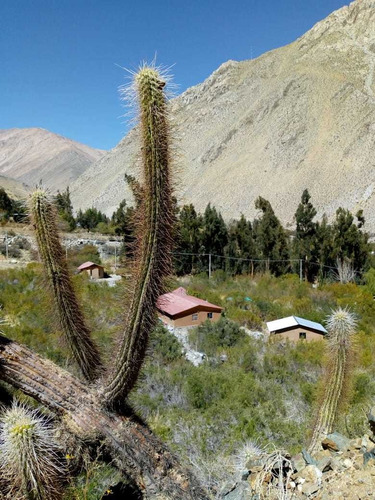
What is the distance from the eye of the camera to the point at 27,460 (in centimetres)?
267

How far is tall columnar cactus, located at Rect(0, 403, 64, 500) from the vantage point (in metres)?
2.65

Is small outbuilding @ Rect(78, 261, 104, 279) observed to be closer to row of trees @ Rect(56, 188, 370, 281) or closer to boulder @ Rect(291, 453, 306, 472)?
row of trees @ Rect(56, 188, 370, 281)

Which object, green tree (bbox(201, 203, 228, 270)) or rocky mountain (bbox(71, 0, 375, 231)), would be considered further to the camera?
rocky mountain (bbox(71, 0, 375, 231))

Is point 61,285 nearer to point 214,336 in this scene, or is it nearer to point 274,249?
point 214,336

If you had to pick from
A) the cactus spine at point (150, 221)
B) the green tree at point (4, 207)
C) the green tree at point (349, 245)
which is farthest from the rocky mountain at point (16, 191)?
the green tree at point (349, 245)

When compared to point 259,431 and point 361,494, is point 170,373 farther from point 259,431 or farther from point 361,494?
point 361,494

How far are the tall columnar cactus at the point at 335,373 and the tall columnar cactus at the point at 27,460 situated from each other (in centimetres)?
337

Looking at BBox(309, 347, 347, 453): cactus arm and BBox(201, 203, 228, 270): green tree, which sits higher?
BBox(201, 203, 228, 270): green tree

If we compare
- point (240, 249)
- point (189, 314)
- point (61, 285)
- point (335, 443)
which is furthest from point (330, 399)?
point (240, 249)

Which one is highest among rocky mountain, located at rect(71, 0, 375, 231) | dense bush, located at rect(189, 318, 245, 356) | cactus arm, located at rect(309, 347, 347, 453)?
rocky mountain, located at rect(71, 0, 375, 231)

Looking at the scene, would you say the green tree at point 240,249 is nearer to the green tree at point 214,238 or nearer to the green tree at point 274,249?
the green tree at point 214,238

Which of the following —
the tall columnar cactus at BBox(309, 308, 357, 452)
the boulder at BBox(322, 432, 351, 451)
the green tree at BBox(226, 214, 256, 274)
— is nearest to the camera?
the boulder at BBox(322, 432, 351, 451)

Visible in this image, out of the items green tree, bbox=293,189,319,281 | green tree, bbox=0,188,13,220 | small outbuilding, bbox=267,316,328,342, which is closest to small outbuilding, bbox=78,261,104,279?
small outbuilding, bbox=267,316,328,342

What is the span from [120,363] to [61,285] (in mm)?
751
